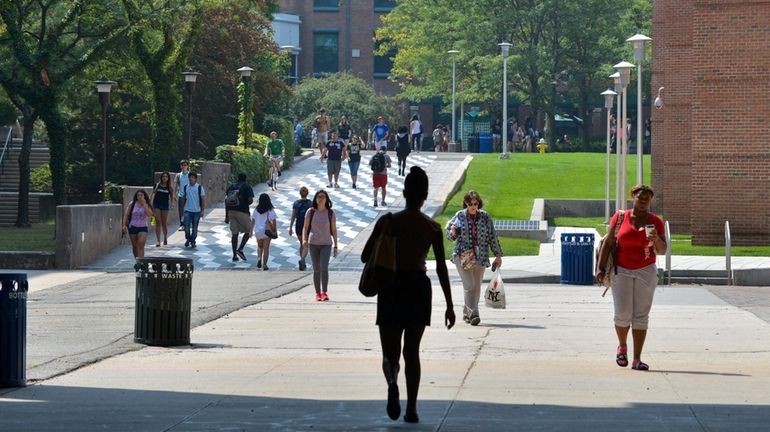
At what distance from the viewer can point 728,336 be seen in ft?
53.1

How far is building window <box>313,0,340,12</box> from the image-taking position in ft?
308

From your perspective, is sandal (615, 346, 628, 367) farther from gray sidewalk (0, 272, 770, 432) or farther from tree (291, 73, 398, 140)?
tree (291, 73, 398, 140)

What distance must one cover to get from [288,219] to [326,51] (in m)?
56.8

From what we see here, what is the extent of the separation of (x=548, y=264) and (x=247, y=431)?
19888 millimetres

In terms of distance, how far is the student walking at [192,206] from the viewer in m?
31.9

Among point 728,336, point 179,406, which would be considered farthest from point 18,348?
point 728,336

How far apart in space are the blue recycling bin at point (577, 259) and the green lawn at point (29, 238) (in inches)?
499

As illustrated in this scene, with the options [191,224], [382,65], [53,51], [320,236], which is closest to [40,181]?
[53,51]

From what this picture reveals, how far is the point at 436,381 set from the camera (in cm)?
1234

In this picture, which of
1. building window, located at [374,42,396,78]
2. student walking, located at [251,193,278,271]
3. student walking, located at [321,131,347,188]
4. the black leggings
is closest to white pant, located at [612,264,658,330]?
the black leggings

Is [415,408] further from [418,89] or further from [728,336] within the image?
[418,89]

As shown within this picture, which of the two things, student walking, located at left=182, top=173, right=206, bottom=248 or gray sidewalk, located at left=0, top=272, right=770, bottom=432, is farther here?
student walking, located at left=182, top=173, right=206, bottom=248

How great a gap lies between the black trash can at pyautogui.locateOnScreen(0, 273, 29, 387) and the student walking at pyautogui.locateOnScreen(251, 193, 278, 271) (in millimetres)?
16141

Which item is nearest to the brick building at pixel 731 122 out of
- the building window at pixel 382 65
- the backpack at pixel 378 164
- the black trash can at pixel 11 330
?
the backpack at pixel 378 164
